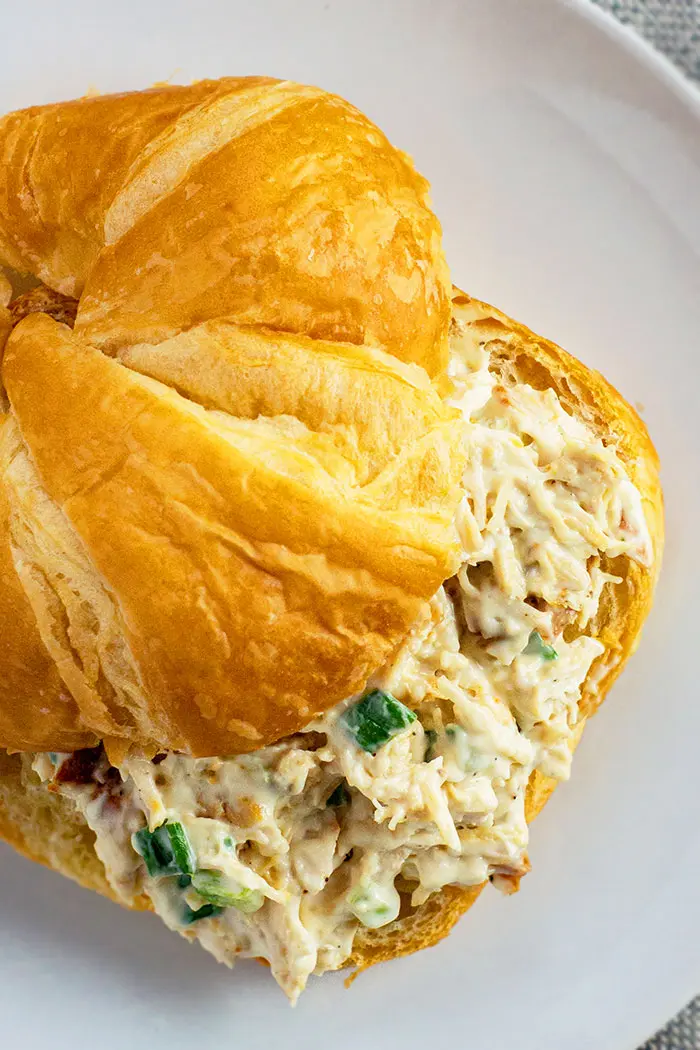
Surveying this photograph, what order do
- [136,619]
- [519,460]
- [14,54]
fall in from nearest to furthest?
1. [136,619]
2. [519,460]
3. [14,54]

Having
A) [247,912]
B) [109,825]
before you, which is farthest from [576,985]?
[109,825]

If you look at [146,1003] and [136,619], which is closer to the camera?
[136,619]

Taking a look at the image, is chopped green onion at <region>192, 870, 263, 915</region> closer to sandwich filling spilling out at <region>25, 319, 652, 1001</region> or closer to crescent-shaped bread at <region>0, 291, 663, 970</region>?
sandwich filling spilling out at <region>25, 319, 652, 1001</region>

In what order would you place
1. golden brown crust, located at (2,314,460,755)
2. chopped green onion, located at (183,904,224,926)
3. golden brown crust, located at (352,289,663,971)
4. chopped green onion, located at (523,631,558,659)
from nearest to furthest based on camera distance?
golden brown crust, located at (2,314,460,755), chopped green onion, located at (523,631,558,659), chopped green onion, located at (183,904,224,926), golden brown crust, located at (352,289,663,971)

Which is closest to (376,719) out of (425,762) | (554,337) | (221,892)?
(425,762)

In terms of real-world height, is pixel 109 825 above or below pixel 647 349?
below

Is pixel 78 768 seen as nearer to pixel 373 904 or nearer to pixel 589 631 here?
pixel 373 904

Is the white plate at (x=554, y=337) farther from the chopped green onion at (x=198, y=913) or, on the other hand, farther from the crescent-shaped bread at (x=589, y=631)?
the chopped green onion at (x=198, y=913)

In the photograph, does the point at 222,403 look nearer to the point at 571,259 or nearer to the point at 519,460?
the point at 519,460

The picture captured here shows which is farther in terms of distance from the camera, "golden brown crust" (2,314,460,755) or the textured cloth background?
the textured cloth background

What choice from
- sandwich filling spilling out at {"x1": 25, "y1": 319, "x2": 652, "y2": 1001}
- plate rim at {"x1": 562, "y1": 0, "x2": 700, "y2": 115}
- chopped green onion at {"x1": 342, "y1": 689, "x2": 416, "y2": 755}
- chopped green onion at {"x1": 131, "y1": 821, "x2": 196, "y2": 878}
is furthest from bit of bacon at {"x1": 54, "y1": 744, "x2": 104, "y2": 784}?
plate rim at {"x1": 562, "y1": 0, "x2": 700, "y2": 115}
